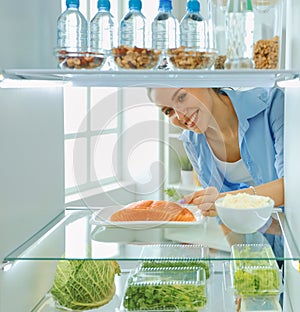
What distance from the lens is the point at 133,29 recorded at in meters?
1.05

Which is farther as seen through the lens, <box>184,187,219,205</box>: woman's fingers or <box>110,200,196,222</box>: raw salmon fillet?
<box>184,187,219,205</box>: woman's fingers

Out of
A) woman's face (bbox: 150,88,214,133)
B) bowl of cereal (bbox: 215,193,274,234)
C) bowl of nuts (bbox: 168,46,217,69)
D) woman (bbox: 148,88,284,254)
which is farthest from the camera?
woman (bbox: 148,88,284,254)

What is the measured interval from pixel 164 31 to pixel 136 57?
0.07m

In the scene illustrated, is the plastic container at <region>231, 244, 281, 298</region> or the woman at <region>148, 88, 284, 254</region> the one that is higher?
the woman at <region>148, 88, 284, 254</region>

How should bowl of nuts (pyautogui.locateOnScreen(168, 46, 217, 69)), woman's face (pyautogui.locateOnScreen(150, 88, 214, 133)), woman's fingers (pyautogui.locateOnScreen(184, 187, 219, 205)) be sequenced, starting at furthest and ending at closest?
woman's face (pyautogui.locateOnScreen(150, 88, 214, 133)), woman's fingers (pyautogui.locateOnScreen(184, 187, 219, 205)), bowl of nuts (pyautogui.locateOnScreen(168, 46, 217, 69))

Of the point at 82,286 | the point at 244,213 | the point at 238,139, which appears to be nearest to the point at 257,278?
the point at 244,213

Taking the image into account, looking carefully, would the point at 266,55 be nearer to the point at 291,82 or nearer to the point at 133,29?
the point at 291,82


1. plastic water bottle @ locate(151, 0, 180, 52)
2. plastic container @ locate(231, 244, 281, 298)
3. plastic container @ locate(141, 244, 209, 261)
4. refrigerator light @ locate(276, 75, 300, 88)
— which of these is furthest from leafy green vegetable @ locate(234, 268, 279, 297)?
plastic water bottle @ locate(151, 0, 180, 52)

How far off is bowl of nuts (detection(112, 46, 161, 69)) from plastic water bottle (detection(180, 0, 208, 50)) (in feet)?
0.18

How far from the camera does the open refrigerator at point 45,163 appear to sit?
1006 mm

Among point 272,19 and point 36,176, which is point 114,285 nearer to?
point 36,176

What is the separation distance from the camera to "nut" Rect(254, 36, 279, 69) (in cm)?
106

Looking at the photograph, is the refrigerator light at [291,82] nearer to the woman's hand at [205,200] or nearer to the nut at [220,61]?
the nut at [220,61]

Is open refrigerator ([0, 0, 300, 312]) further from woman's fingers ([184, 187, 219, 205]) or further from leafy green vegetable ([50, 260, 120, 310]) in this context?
woman's fingers ([184, 187, 219, 205])
